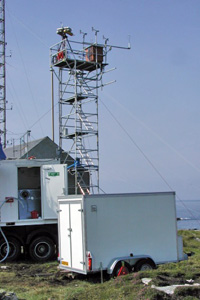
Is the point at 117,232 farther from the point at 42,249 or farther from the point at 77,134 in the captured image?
the point at 77,134

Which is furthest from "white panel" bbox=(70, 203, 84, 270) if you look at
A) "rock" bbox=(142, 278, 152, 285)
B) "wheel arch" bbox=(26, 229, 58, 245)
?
"wheel arch" bbox=(26, 229, 58, 245)

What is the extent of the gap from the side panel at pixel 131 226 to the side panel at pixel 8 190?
5505 mm

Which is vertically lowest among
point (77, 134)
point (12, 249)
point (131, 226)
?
point (12, 249)

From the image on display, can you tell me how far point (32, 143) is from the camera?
24.6 meters

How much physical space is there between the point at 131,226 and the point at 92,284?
1877 mm

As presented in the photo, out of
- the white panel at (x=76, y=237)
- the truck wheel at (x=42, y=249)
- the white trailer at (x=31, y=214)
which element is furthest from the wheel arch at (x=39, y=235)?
the white panel at (x=76, y=237)

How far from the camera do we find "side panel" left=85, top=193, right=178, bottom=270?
37.6ft

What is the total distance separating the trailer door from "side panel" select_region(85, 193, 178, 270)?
0.28m

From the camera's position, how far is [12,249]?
16047mm

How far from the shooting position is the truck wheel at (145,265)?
1173cm

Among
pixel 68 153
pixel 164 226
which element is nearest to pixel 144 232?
pixel 164 226

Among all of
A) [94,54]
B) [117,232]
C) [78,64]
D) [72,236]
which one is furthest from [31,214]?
[94,54]

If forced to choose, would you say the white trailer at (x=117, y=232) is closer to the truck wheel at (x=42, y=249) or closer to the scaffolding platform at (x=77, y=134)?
the truck wheel at (x=42, y=249)

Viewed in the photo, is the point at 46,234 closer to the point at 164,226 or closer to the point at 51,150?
the point at 164,226
